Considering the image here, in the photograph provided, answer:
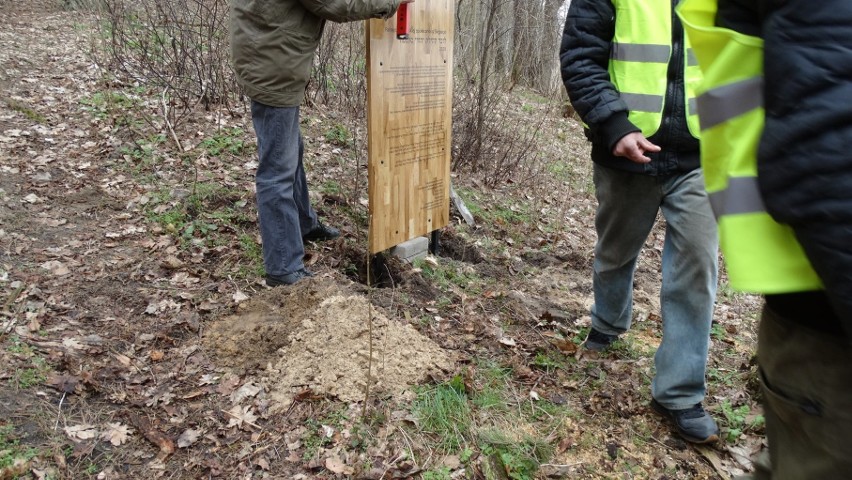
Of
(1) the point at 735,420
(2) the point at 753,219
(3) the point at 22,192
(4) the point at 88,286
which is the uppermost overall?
(2) the point at 753,219

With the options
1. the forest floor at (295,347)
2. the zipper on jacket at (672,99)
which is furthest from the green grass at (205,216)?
the zipper on jacket at (672,99)

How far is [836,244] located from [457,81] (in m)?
7.21

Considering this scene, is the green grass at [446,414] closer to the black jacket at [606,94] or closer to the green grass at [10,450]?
the black jacket at [606,94]

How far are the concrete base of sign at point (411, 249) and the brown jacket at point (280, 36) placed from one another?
1461 mm

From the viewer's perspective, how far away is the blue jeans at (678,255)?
8.57 ft

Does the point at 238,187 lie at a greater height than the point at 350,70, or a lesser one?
lesser

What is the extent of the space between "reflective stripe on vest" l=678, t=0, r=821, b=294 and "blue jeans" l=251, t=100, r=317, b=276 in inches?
110

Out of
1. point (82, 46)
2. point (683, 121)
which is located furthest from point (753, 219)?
point (82, 46)

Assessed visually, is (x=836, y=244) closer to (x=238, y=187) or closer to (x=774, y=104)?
(x=774, y=104)

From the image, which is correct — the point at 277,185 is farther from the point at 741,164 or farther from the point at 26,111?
the point at 26,111

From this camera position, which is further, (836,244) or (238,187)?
(238,187)

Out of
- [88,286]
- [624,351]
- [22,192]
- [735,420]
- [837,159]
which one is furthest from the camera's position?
[22,192]

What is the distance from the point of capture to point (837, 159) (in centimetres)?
105

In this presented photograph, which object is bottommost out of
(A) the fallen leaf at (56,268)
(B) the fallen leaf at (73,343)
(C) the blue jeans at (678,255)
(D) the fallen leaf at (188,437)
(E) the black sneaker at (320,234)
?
(D) the fallen leaf at (188,437)
